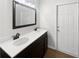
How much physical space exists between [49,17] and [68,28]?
1.03 meters

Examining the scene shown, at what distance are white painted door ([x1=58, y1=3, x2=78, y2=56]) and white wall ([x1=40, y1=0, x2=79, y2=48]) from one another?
0.78 feet

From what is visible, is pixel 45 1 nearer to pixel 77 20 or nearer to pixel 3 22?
pixel 77 20

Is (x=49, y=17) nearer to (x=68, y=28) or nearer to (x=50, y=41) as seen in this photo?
(x=68, y=28)

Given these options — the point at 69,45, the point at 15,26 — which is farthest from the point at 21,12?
the point at 69,45

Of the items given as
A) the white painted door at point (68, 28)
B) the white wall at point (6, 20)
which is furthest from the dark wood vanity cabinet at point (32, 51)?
the white painted door at point (68, 28)

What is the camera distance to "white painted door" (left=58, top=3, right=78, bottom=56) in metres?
2.77

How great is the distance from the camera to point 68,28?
2953mm

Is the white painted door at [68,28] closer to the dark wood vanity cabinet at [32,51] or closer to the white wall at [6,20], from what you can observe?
the dark wood vanity cabinet at [32,51]

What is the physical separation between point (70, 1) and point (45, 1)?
1.20m

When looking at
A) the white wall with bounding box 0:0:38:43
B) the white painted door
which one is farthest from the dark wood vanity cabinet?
the white painted door

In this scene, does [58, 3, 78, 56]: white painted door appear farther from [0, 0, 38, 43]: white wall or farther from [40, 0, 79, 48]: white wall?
[0, 0, 38, 43]: white wall

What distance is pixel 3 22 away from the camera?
163 cm

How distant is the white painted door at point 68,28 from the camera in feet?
9.10

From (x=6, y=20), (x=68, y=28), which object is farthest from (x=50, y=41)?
(x=6, y=20)
